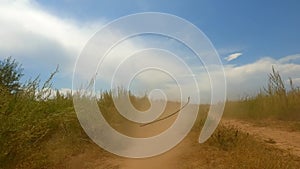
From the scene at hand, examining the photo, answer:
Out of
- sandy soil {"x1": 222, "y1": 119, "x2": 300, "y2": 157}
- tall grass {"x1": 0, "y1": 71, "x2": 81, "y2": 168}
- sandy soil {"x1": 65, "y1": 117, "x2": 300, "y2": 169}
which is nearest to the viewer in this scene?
tall grass {"x1": 0, "y1": 71, "x2": 81, "y2": 168}

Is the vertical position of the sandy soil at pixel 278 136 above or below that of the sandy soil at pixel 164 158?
above

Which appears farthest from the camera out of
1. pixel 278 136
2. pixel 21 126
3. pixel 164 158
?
pixel 278 136

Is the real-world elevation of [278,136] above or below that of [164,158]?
above

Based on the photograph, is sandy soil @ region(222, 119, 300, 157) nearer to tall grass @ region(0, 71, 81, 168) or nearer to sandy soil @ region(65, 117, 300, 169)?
sandy soil @ region(65, 117, 300, 169)

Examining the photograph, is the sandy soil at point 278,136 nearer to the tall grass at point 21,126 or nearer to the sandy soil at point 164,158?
the sandy soil at point 164,158

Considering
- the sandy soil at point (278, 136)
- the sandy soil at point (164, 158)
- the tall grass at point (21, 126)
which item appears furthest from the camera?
the sandy soil at point (278, 136)

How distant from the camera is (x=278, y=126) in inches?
454

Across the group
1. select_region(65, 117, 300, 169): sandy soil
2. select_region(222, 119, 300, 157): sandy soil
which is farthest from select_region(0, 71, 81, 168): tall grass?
select_region(222, 119, 300, 157): sandy soil

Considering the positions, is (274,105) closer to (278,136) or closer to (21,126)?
(278,136)

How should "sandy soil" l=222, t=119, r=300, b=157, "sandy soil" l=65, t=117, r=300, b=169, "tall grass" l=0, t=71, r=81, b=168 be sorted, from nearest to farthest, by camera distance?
"tall grass" l=0, t=71, r=81, b=168 → "sandy soil" l=65, t=117, r=300, b=169 → "sandy soil" l=222, t=119, r=300, b=157

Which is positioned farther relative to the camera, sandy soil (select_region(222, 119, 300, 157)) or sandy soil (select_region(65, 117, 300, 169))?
sandy soil (select_region(222, 119, 300, 157))

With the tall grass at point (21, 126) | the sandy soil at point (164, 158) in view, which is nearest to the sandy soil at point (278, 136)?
the sandy soil at point (164, 158)

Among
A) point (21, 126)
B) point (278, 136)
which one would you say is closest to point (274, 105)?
point (278, 136)

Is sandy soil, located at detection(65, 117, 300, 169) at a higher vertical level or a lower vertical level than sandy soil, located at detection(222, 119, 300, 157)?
lower
